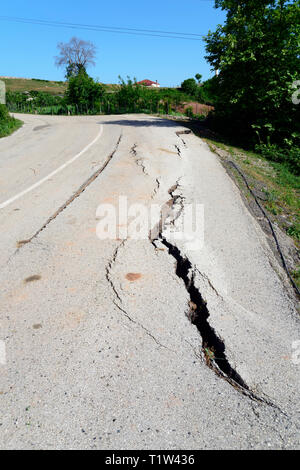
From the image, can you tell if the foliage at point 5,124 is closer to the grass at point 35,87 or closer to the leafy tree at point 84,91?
the leafy tree at point 84,91

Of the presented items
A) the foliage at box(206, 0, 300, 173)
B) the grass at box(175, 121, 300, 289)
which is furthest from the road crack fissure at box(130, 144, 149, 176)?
the foliage at box(206, 0, 300, 173)

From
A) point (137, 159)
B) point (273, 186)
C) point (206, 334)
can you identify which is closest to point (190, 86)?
point (137, 159)

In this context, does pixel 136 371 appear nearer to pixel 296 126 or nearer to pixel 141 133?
pixel 296 126

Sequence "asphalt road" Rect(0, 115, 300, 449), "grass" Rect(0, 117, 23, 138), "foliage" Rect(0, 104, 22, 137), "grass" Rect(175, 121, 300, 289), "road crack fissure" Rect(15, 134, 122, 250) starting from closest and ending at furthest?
"asphalt road" Rect(0, 115, 300, 449) < "road crack fissure" Rect(15, 134, 122, 250) < "grass" Rect(175, 121, 300, 289) < "grass" Rect(0, 117, 23, 138) < "foliage" Rect(0, 104, 22, 137)

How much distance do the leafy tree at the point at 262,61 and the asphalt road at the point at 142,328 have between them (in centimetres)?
795

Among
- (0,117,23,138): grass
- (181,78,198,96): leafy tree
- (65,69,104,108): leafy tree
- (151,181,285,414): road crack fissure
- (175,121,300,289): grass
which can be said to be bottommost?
(151,181,285,414): road crack fissure

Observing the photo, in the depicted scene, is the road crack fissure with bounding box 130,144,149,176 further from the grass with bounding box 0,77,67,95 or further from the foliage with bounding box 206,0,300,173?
the grass with bounding box 0,77,67,95

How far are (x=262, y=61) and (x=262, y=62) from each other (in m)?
0.04

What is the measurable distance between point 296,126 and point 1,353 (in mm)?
13065

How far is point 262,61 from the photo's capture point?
12672 mm

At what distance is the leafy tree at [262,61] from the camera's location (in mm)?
12156

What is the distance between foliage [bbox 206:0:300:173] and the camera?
12156 millimetres

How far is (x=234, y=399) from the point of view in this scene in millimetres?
2623

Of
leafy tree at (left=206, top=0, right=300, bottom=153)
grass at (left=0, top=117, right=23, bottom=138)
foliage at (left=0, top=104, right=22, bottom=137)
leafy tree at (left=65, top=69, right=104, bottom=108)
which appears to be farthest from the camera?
leafy tree at (left=65, top=69, right=104, bottom=108)
